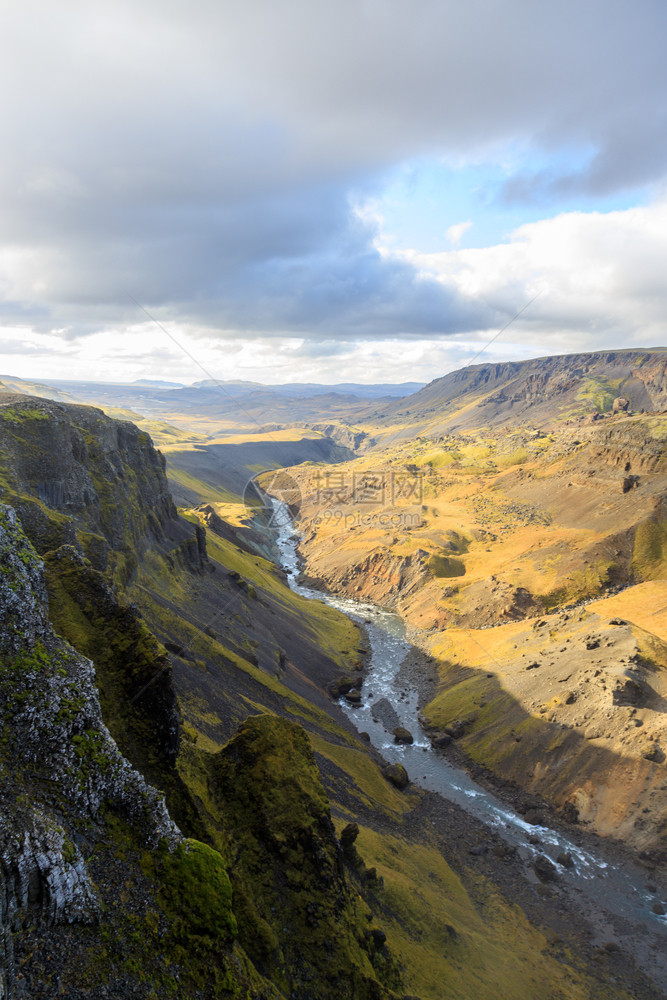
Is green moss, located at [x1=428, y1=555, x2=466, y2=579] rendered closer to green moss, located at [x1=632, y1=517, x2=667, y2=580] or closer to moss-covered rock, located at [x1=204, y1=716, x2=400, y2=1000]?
green moss, located at [x1=632, y1=517, x2=667, y2=580]

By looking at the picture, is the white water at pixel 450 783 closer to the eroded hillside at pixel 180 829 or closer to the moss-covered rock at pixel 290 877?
the eroded hillside at pixel 180 829

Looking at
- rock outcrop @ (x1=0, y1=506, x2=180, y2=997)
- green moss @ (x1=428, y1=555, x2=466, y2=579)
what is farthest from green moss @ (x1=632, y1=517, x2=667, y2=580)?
rock outcrop @ (x1=0, y1=506, x2=180, y2=997)

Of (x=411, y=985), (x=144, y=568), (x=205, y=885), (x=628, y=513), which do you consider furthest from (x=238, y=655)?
(x=628, y=513)

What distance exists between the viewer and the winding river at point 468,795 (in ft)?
123

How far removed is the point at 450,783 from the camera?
5166cm

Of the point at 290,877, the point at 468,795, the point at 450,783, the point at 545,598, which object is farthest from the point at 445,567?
the point at 290,877

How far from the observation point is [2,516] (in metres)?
15.5

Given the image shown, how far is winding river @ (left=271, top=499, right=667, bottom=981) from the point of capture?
123 feet

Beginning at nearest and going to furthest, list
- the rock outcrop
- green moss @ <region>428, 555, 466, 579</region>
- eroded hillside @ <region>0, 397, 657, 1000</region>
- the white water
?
the rock outcrop
eroded hillside @ <region>0, 397, 657, 1000</region>
the white water
green moss @ <region>428, 555, 466, 579</region>

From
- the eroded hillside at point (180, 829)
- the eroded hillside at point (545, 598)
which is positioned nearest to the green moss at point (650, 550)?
the eroded hillside at point (545, 598)

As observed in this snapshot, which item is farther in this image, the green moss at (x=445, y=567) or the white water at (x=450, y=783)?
the green moss at (x=445, y=567)

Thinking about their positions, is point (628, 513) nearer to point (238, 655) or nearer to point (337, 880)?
point (238, 655)

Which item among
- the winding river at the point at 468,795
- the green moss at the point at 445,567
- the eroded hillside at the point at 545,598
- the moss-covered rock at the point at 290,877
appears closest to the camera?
the moss-covered rock at the point at 290,877

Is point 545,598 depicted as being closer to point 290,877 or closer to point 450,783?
point 450,783
